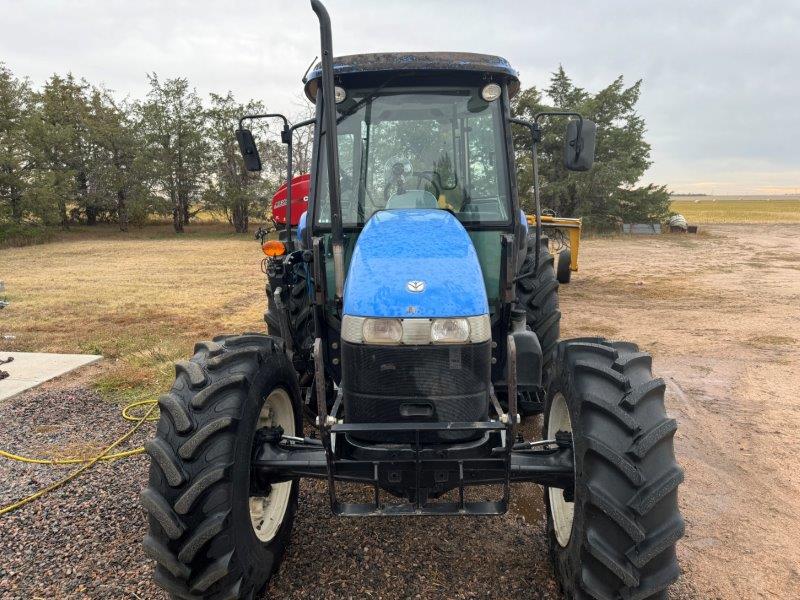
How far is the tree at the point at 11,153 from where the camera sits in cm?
2225

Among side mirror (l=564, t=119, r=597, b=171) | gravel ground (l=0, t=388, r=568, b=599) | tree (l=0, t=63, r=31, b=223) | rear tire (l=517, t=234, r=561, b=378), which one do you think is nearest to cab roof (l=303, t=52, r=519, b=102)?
side mirror (l=564, t=119, r=597, b=171)

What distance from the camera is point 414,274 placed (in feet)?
8.38

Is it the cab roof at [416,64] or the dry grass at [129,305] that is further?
the dry grass at [129,305]

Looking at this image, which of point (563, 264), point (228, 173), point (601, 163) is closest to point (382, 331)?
point (563, 264)

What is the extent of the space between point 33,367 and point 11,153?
20.6 meters

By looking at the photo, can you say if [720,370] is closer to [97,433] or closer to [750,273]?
[97,433]

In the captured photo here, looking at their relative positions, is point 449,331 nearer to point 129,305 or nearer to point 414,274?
point 414,274

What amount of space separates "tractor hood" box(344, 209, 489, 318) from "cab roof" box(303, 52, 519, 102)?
997mm

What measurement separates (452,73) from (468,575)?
9.36 feet

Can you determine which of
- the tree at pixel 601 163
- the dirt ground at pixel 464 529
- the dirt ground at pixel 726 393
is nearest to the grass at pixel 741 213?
the tree at pixel 601 163

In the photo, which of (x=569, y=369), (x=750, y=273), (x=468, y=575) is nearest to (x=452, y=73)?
(x=569, y=369)

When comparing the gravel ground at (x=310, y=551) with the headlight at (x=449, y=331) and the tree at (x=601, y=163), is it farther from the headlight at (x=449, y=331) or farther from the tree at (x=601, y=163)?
the tree at (x=601, y=163)

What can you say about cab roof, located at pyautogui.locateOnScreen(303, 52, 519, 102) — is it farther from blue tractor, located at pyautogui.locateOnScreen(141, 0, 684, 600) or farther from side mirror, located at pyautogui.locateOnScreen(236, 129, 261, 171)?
side mirror, located at pyautogui.locateOnScreen(236, 129, 261, 171)

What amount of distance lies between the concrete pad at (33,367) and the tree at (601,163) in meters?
18.7
